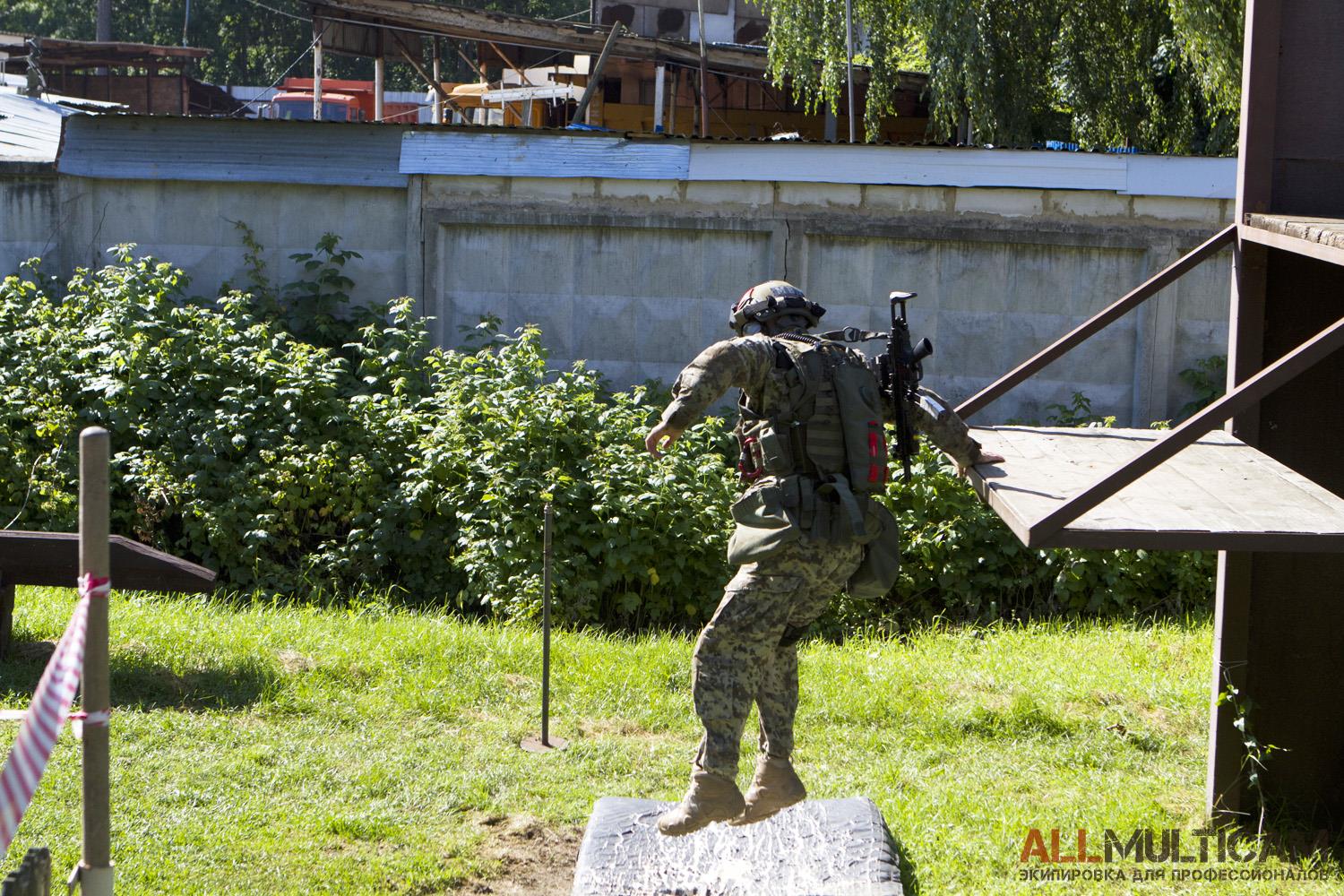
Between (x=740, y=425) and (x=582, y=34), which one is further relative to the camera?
(x=582, y=34)

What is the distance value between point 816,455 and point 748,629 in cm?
63

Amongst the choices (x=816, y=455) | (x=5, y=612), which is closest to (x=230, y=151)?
(x=5, y=612)

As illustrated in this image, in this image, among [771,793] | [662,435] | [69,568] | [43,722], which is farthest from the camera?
[69,568]

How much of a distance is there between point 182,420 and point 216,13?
3727 cm

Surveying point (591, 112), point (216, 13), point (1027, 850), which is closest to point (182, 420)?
point (1027, 850)

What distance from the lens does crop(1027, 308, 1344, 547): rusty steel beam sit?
362 centimetres

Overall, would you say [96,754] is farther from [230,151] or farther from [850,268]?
[230,151]

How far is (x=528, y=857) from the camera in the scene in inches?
205

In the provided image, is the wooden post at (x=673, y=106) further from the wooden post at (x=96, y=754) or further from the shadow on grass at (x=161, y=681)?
the wooden post at (x=96, y=754)

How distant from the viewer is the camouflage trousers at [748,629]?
14.9 ft

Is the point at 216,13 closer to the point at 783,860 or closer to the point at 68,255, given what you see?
the point at 68,255

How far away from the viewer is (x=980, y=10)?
13.3 metres

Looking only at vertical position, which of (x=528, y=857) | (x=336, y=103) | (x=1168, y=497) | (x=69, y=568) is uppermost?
(x=336, y=103)

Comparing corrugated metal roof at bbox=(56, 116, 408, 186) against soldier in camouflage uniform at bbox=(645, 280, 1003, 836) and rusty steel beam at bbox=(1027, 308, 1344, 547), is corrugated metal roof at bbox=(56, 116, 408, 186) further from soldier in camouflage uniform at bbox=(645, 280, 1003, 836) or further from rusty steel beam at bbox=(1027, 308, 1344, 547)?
rusty steel beam at bbox=(1027, 308, 1344, 547)
